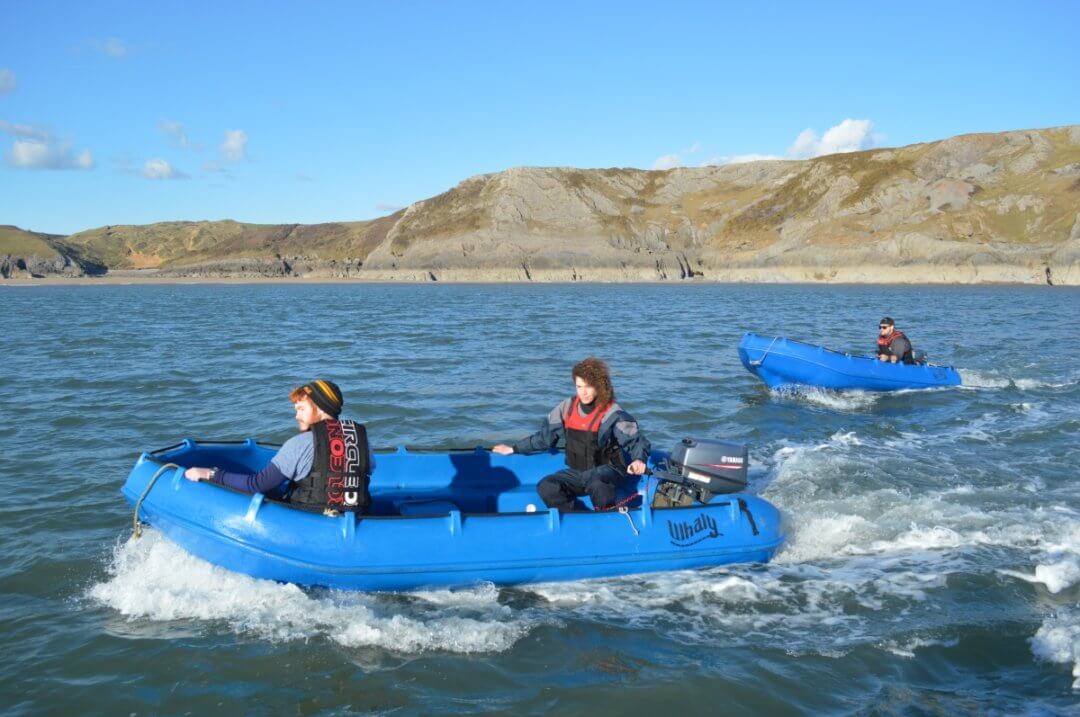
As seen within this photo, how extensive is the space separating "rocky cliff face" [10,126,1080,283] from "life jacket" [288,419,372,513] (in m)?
68.3

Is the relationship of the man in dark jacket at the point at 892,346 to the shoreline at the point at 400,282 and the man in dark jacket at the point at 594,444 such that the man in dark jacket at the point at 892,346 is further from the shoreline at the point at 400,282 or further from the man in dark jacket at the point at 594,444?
the shoreline at the point at 400,282

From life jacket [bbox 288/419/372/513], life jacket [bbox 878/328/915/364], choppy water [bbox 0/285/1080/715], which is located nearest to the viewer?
choppy water [bbox 0/285/1080/715]

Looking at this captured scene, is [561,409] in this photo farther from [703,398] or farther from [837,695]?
[703,398]

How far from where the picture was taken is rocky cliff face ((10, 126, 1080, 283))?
68312 mm

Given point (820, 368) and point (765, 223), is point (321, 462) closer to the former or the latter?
point (820, 368)

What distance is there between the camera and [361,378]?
18.1 metres

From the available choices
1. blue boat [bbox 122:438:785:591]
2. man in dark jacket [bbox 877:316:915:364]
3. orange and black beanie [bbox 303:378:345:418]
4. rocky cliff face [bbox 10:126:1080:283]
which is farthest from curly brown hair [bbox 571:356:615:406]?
rocky cliff face [bbox 10:126:1080:283]

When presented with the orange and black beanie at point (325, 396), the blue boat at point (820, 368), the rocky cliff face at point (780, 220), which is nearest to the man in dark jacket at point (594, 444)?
the orange and black beanie at point (325, 396)

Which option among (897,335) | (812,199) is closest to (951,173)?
(812,199)

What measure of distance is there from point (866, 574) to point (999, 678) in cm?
183

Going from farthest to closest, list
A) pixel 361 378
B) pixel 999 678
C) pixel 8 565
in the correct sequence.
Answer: pixel 361 378 < pixel 8 565 < pixel 999 678

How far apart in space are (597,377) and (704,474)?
4.83 ft

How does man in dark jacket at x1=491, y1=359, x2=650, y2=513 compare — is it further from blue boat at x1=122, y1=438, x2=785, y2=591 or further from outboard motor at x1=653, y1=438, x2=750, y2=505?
outboard motor at x1=653, y1=438, x2=750, y2=505

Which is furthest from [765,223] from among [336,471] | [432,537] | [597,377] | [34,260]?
[34,260]
